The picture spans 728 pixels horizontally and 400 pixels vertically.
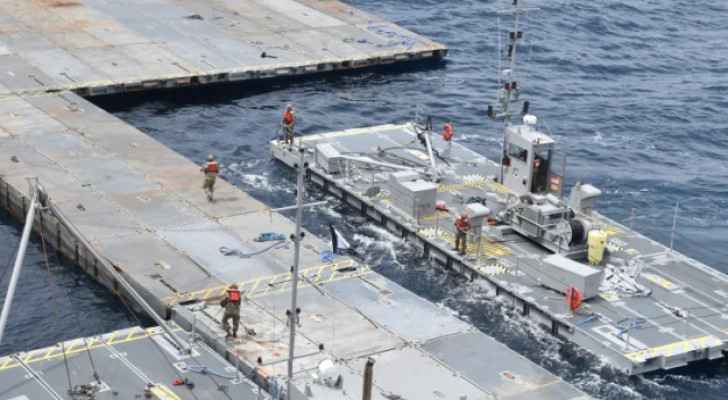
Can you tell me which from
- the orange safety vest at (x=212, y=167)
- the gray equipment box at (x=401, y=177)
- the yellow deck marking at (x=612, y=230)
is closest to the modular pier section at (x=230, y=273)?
the orange safety vest at (x=212, y=167)

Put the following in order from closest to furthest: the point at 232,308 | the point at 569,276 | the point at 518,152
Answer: the point at 232,308 → the point at 569,276 → the point at 518,152

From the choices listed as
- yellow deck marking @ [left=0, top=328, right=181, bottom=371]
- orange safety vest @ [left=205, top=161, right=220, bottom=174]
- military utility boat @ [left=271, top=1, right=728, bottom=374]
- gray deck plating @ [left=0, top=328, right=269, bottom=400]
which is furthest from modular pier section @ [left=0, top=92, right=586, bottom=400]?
military utility boat @ [left=271, top=1, right=728, bottom=374]

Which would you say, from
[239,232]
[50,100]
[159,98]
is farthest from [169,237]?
[159,98]

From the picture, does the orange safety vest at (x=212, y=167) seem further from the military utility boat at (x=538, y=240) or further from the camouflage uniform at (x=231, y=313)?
the camouflage uniform at (x=231, y=313)

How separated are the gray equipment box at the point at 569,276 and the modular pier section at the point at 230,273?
243 inches

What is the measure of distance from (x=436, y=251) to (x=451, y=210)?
4838 millimetres

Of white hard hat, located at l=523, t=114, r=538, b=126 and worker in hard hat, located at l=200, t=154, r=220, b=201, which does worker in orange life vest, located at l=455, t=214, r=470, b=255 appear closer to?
white hard hat, located at l=523, t=114, r=538, b=126

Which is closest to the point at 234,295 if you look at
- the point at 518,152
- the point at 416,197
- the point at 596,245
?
the point at 416,197

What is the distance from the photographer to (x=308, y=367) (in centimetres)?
5069

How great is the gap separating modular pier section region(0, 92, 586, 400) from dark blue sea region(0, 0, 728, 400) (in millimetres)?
2807

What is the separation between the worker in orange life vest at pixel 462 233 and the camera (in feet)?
205

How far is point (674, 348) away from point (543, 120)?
117 ft

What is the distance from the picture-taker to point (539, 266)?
6231 cm

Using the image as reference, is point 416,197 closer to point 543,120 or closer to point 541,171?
point 541,171
